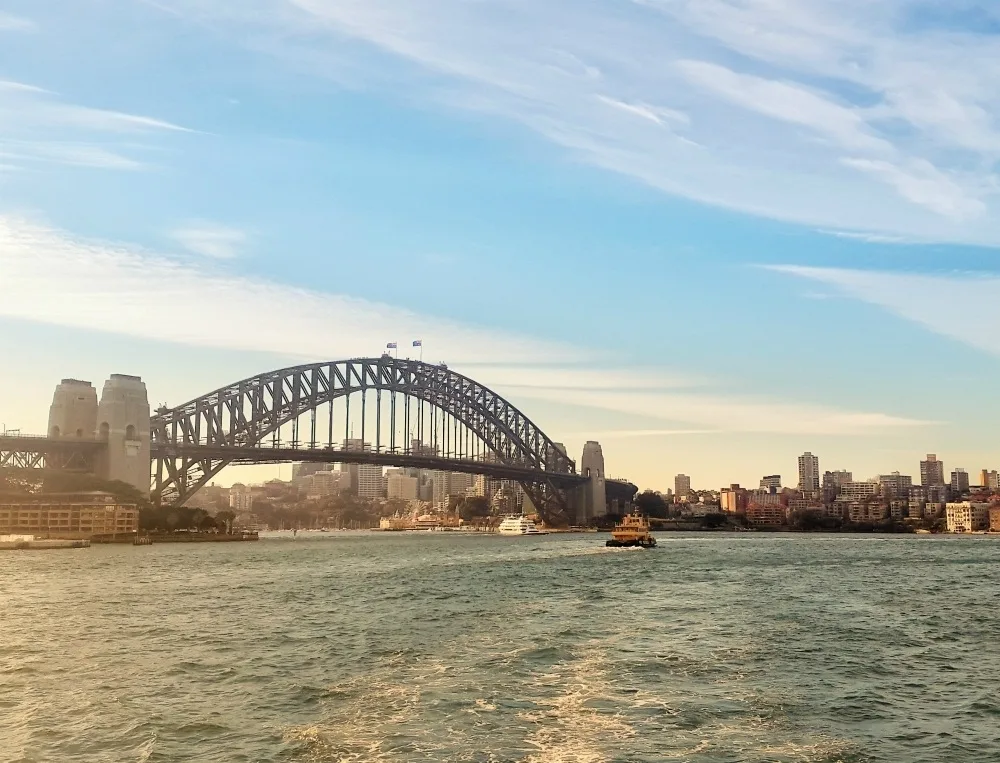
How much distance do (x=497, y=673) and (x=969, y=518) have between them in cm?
18560

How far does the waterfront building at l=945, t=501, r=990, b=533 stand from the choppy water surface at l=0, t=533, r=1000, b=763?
156 meters

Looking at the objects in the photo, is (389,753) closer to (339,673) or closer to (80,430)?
(339,673)

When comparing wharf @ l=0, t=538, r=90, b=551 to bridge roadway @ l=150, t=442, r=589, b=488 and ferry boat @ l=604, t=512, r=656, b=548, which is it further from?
ferry boat @ l=604, t=512, r=656, b=548

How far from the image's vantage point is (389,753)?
15000 mm

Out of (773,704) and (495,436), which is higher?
(495,436)

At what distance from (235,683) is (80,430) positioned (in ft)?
283

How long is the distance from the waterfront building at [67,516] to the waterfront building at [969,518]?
6021 inches

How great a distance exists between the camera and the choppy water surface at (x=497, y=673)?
1580 centimetres

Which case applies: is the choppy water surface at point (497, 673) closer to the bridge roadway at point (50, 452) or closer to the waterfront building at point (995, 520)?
the bridge roadway at point (50, 452)

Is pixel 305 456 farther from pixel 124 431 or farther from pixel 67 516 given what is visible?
pixel 67 516

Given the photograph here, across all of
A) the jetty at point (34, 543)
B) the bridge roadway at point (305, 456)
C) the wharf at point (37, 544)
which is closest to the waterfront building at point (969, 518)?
the bridge roadway at point (305, 456)

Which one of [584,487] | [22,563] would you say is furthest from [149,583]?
[584,487]

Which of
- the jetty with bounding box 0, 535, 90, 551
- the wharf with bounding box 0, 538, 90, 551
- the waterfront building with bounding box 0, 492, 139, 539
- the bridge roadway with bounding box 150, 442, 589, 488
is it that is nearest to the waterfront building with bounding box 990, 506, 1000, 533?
the bridge roadway with bounding box 150, 442, 589, 488

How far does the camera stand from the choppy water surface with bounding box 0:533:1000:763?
15805 millimetres
